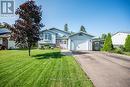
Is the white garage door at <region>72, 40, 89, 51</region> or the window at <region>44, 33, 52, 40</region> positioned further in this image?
the window at <region>44, 33, 52, 40</region>

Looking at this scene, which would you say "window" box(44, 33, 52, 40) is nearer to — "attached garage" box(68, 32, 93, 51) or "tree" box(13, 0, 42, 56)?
→ "attached garage" box(68, 32, 93, 51)

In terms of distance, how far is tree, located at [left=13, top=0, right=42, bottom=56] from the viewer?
20312mm

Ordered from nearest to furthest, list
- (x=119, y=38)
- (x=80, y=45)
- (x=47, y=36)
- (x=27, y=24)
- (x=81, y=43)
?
(x=27, y=24), (x=80, y=45), (x=81, y=43), (x=119, y=38), (x=47, y=36)

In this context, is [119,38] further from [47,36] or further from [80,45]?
[47,36]

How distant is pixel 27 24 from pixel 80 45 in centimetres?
1701

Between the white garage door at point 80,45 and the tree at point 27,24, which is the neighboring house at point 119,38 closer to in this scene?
the white garage door at point 80,45

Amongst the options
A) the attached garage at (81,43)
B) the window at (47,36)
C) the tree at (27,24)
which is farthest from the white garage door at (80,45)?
the tree at (27,24)

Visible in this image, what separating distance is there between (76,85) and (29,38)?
45.0 ft

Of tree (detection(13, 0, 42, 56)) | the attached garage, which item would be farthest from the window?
tree (detection(13, 0, 42, 56))

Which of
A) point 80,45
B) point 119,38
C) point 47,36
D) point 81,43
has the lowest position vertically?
point 80,45

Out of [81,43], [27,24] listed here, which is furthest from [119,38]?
[27,24]

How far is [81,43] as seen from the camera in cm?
3544

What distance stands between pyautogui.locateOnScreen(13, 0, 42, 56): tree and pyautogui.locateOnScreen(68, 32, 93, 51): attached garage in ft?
48.5

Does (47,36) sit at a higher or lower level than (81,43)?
higher
